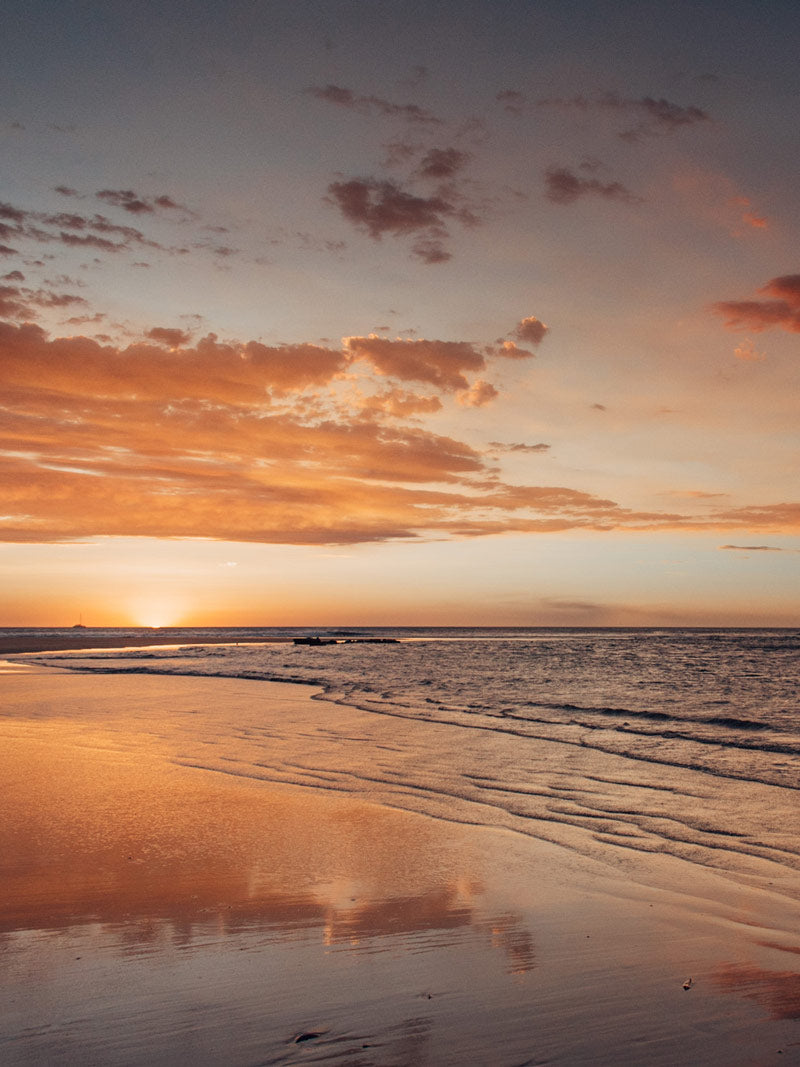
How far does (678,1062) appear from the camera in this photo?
3750 mm

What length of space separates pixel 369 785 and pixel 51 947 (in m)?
→ 5.96

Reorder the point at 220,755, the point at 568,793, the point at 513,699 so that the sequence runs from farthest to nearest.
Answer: the point at 513,699 < the point at 220,755 < the point at 568,793

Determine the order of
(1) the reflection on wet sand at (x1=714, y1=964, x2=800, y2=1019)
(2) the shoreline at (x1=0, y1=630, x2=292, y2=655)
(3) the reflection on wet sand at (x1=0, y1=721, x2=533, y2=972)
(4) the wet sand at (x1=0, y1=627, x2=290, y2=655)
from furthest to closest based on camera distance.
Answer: (4) the wet sand at (x1=0, y1=627, x2=290, y2=655), (2) the shoreline at (x1=0, y1=630, x2=292, y2=655), (3) the reflection on wet sand at (x1=0, y1=721, x2=533, y2=972), (1) the reflection on wet sand at (x1=714, y1=964, x2=800, y2=1019)

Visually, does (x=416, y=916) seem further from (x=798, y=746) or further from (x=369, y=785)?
(x=798, y=746)

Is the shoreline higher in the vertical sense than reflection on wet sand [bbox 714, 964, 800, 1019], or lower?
lower

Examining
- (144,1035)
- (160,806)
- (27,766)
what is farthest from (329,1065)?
(27,766)

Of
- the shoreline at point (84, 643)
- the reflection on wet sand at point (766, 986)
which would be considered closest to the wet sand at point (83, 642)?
the shoreline at point (84, 643)

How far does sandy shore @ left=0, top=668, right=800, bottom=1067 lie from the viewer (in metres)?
3.91

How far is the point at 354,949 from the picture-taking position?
506 centimetres

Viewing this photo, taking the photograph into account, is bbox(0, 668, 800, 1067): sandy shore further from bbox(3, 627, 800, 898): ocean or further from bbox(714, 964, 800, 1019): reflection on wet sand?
bbox(3, 627, 800, 898): ocean

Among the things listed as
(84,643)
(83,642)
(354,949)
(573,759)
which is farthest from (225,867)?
(83,642)

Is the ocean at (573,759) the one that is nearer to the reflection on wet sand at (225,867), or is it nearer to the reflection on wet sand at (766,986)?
the reflection on wet sand at (225,867)

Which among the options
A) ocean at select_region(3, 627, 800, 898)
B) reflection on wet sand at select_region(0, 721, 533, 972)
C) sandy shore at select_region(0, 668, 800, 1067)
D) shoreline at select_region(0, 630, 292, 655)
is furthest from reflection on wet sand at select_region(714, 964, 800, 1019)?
shoreline at select_region(0, 630, 292, 655)

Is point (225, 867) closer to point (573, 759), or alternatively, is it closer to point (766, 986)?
point (766, 986)
